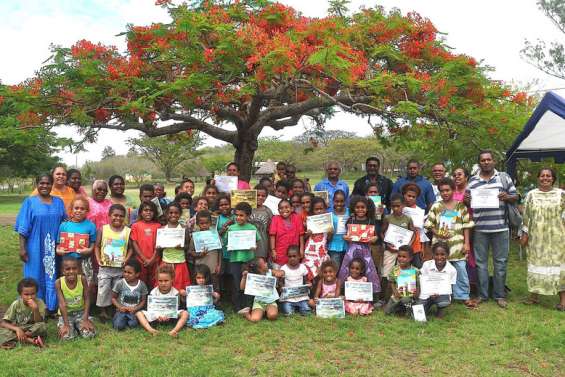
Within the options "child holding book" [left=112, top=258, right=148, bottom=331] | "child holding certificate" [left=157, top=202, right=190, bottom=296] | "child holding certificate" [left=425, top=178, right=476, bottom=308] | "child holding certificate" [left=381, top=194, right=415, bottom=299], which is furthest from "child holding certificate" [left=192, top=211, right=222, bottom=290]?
"child holding certificate" [left=425, top=178, right=476, bottom=308]

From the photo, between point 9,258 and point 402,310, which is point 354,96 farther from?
point 9,258

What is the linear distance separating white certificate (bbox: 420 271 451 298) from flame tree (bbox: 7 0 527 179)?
2135mm

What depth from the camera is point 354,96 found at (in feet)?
24.4

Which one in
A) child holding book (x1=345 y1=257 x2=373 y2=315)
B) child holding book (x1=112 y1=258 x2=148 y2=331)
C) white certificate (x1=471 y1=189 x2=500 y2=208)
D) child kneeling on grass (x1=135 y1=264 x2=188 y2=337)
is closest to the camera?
child kneeling on grass (x1=135 y1=264 x2=188 y2=337)

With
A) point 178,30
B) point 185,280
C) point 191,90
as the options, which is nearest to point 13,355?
point 185,280

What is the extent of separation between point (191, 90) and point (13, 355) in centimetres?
380

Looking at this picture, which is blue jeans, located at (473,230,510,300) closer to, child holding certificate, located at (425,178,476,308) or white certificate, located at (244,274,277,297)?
child holding certificate, located at (425,178,476,308)

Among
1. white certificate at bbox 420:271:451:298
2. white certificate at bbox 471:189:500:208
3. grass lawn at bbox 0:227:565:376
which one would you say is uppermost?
white certificate at bbox 471:189:500:208

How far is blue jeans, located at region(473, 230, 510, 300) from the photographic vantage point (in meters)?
5.92

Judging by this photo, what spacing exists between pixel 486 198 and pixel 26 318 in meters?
5.28

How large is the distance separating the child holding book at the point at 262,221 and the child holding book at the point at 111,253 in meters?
1.50

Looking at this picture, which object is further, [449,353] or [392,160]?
[392,160]

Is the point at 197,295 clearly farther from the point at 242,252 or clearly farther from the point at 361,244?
the point at 361,244

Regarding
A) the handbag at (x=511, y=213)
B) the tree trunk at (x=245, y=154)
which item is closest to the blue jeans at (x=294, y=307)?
the handbag at (x=511, y=213)
